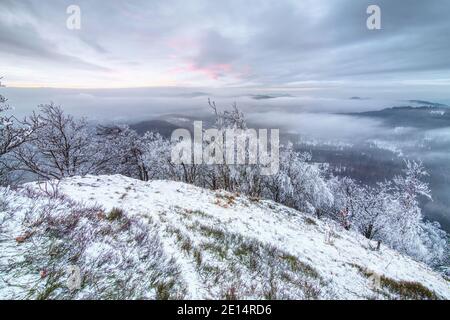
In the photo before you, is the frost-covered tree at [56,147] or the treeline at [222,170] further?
the treeline at [222,170]

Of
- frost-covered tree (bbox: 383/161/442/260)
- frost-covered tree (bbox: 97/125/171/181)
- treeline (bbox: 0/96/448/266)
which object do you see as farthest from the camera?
frost-covered tree (bbox: 383/161/442/260)

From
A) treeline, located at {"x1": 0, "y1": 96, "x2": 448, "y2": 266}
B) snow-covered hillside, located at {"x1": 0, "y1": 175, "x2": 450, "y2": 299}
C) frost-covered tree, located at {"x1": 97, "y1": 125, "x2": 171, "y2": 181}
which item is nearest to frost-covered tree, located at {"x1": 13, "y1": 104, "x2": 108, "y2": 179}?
treeline, located at {"x1": 0, "y1": 96, "x2": 448, "y2": 266}

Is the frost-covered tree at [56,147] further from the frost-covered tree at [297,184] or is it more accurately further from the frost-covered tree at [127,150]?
the frost-covered tree at [297,184]

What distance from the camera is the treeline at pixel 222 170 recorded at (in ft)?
63.2

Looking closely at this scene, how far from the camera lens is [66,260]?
12.0 feet

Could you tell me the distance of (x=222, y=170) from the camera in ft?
83.3

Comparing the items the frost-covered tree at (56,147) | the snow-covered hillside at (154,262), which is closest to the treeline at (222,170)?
the frost-covered tree at (56,147)

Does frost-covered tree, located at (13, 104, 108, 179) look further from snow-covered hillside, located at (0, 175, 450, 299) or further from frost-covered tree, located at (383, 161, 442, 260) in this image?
frost-covered tree, located at (383, 161, 442, 260)

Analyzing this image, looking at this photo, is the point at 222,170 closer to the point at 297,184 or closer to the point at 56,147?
the point at 297,184

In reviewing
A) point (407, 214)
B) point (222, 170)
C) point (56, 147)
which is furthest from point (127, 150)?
point (407, 214)

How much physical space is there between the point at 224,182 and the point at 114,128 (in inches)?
573

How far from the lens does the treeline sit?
63.2ft

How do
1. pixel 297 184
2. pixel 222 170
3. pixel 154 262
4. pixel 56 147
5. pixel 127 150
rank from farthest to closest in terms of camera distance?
pixel 297 184 → pixel 127 150 → pixel 222 170 → pixel 56 147 → pixel 154 262
